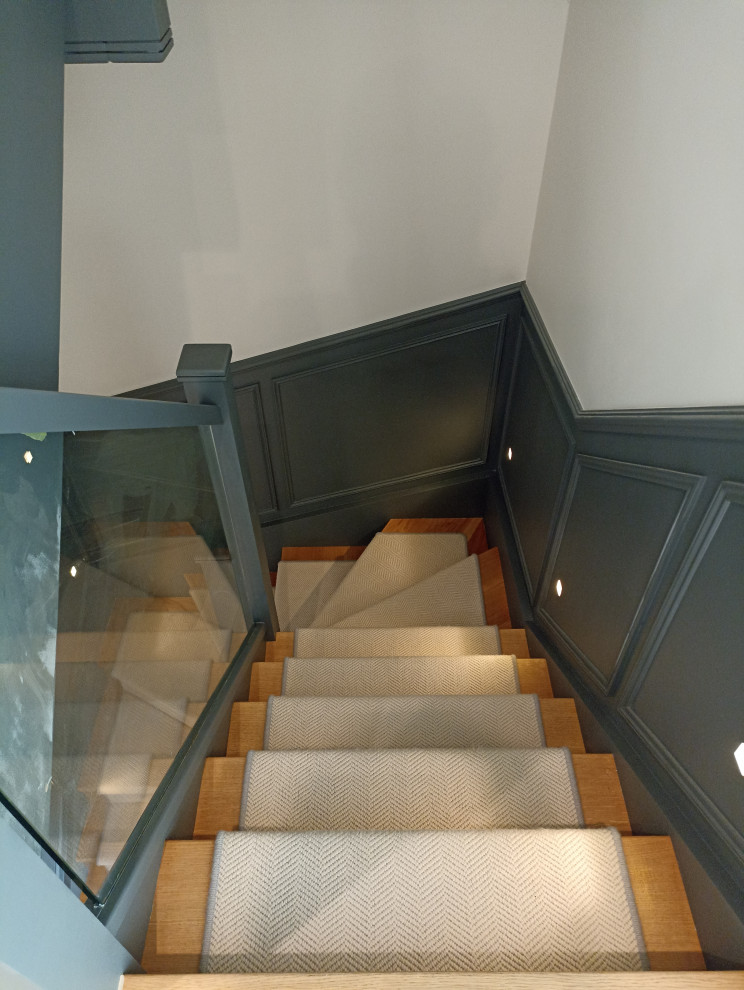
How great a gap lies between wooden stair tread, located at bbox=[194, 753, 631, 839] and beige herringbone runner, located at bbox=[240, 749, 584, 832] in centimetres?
5

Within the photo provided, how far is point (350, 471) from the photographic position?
3744 mm

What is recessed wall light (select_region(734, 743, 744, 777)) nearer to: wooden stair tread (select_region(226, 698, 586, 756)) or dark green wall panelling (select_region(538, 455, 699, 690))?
dark green wall panelling (select_region(538, 455, 699, 690))

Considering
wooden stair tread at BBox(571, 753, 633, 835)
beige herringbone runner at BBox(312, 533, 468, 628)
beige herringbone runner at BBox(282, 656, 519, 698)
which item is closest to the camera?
wooden stair tread at BBox(571, 753, 633, 835)

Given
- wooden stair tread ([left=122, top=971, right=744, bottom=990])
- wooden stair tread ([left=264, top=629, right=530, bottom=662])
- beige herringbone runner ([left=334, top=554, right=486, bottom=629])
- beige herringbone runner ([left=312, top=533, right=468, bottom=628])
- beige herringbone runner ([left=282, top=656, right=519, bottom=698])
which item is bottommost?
wooden stair tread ([left=122, top=971, right=744, bottom=990])

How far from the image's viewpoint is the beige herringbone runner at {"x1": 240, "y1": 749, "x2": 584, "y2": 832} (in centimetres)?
163

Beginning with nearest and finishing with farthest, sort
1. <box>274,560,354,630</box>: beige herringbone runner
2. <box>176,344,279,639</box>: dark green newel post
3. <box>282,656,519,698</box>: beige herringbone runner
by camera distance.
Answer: <box>176,344,279,639</box>: dark green newel post < <box>282,656,519,698</box>: beige herringbone runner < <box>274,560,354,630</box>: beige herringbone runner

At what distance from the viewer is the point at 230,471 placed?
213cm

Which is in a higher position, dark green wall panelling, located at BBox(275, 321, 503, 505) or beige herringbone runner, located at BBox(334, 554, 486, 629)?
dark green wall panelling, located at BBox(275, 321, 503, 505)

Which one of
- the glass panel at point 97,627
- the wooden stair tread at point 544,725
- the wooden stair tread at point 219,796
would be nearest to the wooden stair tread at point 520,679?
the wooden stair tread at point 544,725

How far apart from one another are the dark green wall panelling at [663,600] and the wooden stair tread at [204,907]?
3.0 inches

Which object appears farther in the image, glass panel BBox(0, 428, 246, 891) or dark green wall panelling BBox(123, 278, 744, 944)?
dark green wall panelling BBox(123, 278, 744, 944)

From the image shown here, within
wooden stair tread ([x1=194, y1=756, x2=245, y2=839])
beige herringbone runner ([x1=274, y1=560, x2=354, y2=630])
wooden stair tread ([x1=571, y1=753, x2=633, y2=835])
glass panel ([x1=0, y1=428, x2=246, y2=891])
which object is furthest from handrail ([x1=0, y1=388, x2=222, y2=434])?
beige herringbone runner ([x1=274, y1=560, x2=354, y2=630])

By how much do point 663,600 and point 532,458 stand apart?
139 cm

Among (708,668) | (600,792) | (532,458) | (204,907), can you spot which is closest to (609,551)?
(708,668)
